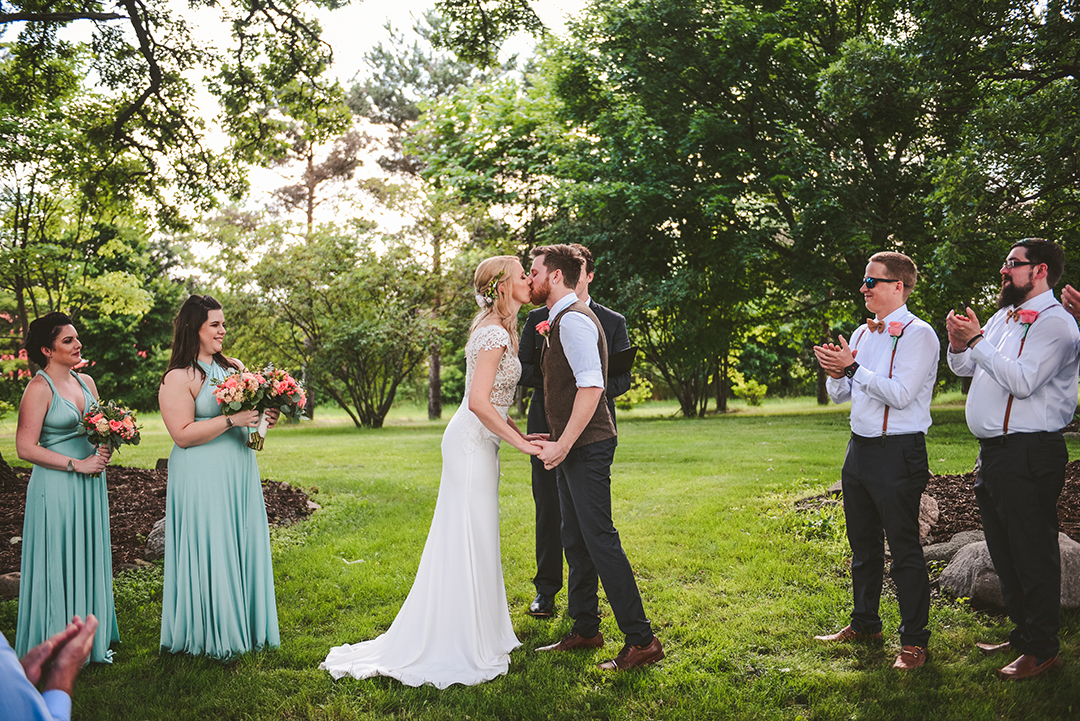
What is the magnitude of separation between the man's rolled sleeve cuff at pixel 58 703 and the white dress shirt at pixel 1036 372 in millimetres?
4406

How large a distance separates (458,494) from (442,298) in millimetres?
20400

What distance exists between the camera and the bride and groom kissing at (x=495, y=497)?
4.21m

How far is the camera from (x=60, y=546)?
14.4 feet

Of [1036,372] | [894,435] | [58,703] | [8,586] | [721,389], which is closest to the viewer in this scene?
[58,703]

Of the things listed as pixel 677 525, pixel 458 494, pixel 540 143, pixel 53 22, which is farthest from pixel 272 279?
pixel 458 494

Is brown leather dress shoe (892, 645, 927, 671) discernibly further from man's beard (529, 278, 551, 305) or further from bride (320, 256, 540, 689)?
man's beard (529, 278, 551, 305)

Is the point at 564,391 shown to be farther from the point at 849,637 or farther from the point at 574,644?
the point at 849,637

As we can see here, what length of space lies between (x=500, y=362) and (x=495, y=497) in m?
0.89

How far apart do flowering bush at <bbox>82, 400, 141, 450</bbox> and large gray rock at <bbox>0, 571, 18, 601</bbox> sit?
2.36 m

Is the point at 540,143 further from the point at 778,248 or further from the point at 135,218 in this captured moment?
the point at 135,218

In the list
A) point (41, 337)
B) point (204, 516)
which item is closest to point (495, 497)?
point (204, 516)

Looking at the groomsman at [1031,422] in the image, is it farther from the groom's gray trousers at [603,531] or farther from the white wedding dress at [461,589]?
the white wedding dress at [461,589]

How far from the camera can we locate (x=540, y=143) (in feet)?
71.5

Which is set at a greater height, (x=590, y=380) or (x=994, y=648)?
(x=590, y=380)
